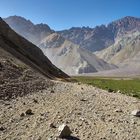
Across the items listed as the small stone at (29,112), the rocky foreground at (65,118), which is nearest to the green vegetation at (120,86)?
the rocky foreground at (65,118)

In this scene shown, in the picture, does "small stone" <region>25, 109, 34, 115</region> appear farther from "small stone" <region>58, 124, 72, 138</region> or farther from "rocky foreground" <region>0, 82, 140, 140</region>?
"small stone" <region>58, 124, 72, 138</region>

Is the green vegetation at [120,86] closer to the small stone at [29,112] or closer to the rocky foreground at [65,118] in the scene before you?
the rocky foreground at [65,118]

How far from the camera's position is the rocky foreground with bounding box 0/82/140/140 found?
15438mm

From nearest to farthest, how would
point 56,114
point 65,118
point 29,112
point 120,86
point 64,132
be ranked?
point 64,132
point 65,118
point 29,112
point 56,114
point 120,86

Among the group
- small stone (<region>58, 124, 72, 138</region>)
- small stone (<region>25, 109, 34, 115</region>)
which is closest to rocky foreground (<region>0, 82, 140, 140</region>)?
small stone (<region>25, 109, 34, 115</region>)

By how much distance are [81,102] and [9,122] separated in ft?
22.2

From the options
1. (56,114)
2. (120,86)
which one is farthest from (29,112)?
(120,86)

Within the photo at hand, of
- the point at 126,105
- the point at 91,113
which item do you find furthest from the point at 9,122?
the point at 126,105

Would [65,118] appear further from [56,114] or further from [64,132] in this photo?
[64,132]

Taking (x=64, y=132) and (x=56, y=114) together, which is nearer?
(x=64, y=132)

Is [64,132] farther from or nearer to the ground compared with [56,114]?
nearer to the ground

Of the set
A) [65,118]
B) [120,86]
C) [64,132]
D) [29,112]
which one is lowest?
[120,86]

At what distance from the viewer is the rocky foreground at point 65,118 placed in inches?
608

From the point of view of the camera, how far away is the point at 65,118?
17688 millimetres
